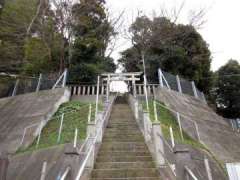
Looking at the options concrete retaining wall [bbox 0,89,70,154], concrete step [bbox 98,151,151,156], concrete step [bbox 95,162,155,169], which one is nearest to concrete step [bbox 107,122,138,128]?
concrete step [bbox 98,151,151,156]

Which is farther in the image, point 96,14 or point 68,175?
point 96,14

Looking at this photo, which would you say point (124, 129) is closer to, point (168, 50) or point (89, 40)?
point (89, 40)

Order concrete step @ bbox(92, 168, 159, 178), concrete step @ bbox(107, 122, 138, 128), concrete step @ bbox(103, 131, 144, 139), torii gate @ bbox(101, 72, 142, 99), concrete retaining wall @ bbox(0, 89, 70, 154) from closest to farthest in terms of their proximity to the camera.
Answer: concrete step @ bbox(92, 168, 159, 178) → concrete step @ bbox(103, 131, 144, 139) → concrete step @ bbox(107, 122, 138, 128) → concrete retaining wall @ bbox(0, 89, 70, 154) → torii gate @ bbox(101, 72, 142, 99)

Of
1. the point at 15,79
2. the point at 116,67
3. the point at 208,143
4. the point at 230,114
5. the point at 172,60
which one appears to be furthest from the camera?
the point at 230,114

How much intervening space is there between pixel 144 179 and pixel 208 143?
15.8 feet

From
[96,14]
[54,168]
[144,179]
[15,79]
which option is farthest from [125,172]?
[96,14]

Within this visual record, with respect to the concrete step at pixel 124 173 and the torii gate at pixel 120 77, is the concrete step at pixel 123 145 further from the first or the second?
the torii gate at pixel 120 77

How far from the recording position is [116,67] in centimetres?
1875

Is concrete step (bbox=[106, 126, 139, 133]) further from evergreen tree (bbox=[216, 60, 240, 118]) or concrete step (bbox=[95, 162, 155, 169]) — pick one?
evergreen tree (bbox=[216, 60, 240, 118])

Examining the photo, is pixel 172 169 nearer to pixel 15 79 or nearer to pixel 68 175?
pixel 68 175

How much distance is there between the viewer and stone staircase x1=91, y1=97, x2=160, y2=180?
5023 mm

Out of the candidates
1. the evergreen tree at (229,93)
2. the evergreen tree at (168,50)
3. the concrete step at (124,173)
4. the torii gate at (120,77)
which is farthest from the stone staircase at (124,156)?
the evergreen tree at (229,93)

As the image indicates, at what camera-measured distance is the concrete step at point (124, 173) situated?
4988 mm

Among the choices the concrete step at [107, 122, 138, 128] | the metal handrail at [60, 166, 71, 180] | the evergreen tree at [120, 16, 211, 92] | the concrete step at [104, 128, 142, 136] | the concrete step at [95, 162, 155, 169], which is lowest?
the concrete step at [95, 162, 155, 169]
